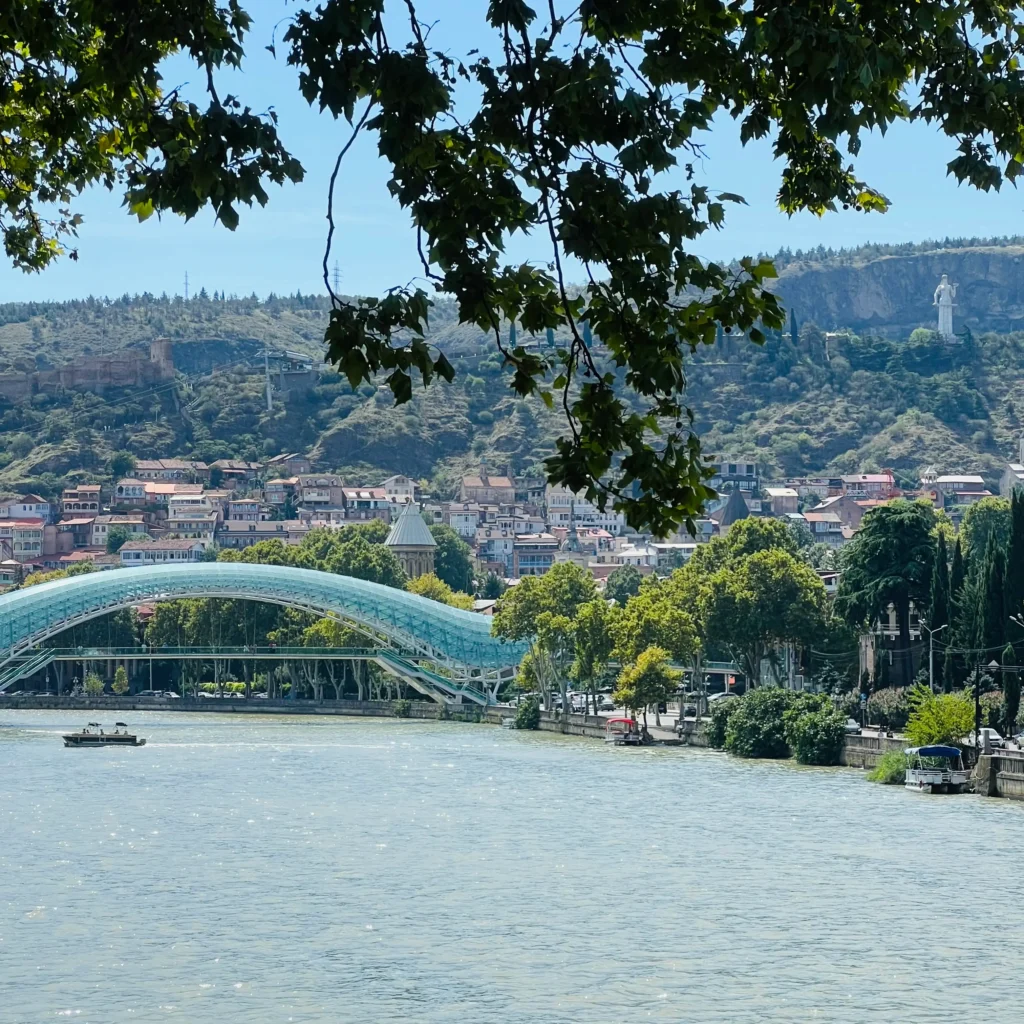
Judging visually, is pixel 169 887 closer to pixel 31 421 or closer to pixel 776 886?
pixel 776 886

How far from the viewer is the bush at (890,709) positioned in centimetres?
5369

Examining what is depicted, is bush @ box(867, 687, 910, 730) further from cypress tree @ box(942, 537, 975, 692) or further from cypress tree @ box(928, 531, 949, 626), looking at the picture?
cypress tree @ box(928, 531, 949, 626)


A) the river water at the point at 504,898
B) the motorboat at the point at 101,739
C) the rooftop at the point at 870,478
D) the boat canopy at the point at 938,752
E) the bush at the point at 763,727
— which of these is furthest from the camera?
the rooftop at the point at 870,478

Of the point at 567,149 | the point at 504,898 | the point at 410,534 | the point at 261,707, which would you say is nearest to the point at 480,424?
the point at 410,534

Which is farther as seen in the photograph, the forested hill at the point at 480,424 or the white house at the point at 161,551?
the forested hill at the point at 480,424

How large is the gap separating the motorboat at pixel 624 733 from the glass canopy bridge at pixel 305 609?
60.2 ft

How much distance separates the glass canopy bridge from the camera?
77.8m

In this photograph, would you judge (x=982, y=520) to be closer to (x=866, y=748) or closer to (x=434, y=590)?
(x=434, y=590)

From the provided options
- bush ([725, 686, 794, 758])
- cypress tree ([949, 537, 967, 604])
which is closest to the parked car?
bush ([725, 686, 794, 758])

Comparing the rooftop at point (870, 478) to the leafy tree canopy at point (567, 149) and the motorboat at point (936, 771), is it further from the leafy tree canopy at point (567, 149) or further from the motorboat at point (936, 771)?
the leafy tree canopy at point (567, 149)

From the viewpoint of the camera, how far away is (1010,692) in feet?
161

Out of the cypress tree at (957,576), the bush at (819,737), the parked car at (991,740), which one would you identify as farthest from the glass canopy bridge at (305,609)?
the parked car at (991,740)

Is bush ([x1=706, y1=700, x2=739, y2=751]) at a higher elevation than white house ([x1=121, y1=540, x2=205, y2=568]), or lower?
lower

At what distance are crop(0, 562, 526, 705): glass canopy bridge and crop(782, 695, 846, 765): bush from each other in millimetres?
28250
